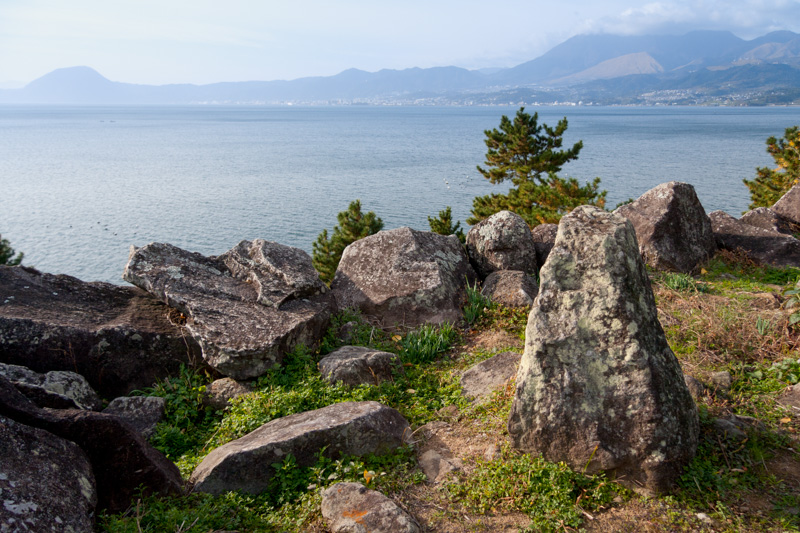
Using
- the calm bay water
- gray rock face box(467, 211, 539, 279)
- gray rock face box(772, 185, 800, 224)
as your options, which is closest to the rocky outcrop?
gray rock face box(467, 211, 539, 279)

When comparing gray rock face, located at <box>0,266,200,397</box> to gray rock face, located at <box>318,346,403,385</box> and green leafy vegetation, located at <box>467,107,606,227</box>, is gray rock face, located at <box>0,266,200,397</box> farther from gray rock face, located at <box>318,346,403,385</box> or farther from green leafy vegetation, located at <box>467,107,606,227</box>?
green leafy vegetation, located at <box>467,107,606,227</box>

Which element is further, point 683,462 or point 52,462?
point 683,462

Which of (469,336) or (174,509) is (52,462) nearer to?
(174,509)

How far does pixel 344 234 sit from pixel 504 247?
29.6 feet

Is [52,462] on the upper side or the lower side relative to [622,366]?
lower

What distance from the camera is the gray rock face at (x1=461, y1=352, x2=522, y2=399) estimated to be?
7.39 metres

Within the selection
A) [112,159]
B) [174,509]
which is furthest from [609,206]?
[112,159]

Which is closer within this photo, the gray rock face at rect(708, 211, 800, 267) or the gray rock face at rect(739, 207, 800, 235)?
the gray rock face at rect(708, 211, 800, 267)

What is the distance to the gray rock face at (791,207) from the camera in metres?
14.9

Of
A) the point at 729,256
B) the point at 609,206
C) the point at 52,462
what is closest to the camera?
the point at 52,462

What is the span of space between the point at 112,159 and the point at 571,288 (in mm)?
92340

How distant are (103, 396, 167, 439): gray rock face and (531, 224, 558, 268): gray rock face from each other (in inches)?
326

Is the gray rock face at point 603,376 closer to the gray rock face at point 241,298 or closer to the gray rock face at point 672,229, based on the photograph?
the gray rock face at point 241,298

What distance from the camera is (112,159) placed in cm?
8319
